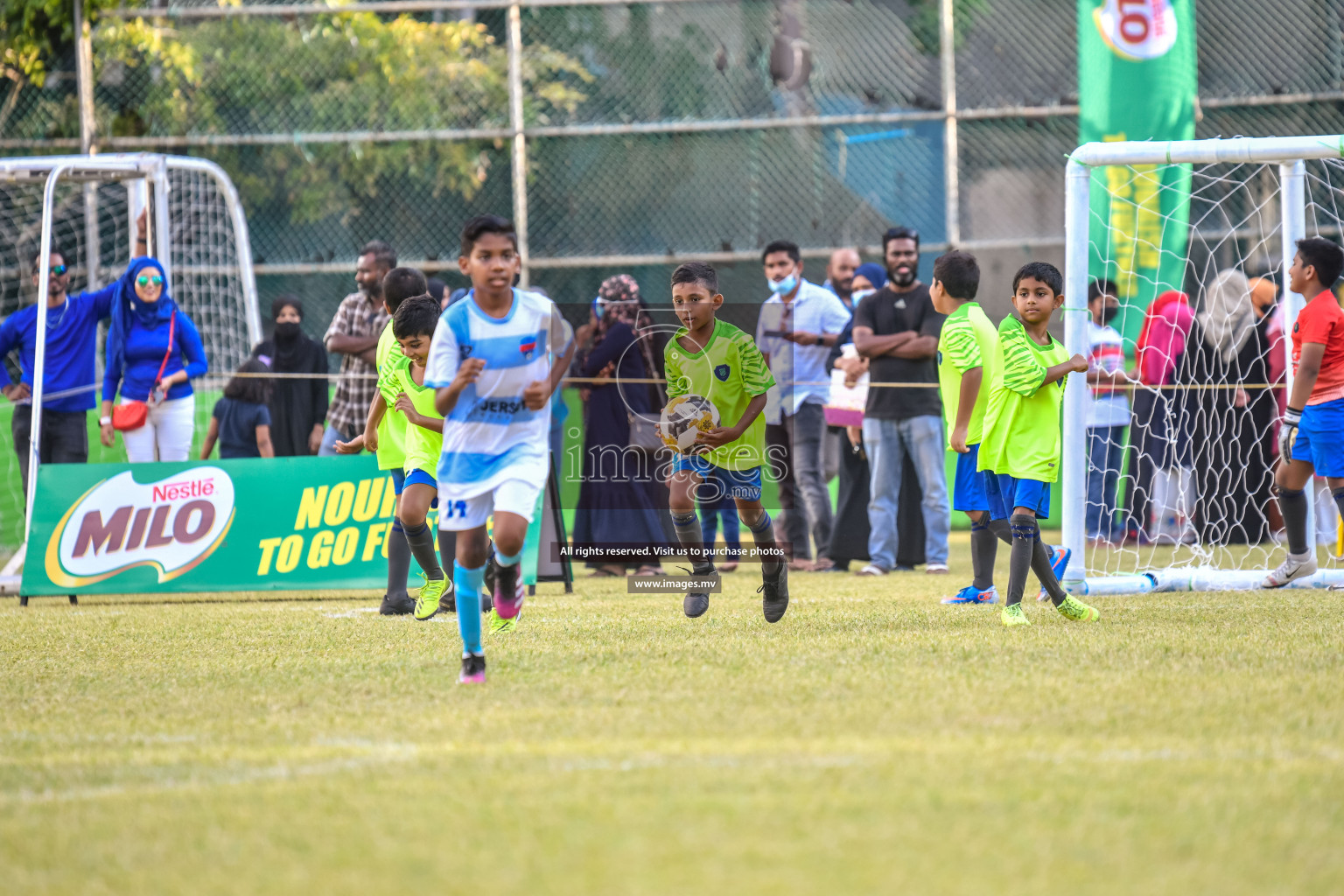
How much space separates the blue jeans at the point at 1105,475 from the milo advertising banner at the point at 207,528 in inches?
223

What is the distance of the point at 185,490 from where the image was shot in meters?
9.64

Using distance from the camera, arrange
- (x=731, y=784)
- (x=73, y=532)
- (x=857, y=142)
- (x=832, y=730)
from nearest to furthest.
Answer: (x=731, y=784) < (x=832, y=730) < (x=73, y=532) < (x=857, y=142)

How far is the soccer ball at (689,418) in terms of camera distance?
23.8 ft

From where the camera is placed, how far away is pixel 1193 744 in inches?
165

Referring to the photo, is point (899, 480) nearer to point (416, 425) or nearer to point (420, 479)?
point (420, 479)

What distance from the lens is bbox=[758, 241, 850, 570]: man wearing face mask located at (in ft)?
36.1

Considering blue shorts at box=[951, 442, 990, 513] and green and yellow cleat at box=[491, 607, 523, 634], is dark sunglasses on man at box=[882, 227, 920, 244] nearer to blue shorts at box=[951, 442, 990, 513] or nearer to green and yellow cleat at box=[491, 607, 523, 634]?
blue shorts at box=[951, 442, 990, 513]

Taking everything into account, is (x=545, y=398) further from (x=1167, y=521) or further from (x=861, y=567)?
(x=1167, y=521)

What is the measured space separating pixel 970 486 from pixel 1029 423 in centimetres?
75

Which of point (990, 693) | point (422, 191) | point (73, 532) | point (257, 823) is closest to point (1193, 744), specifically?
point (990, 693)

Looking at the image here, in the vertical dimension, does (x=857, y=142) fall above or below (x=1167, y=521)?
above

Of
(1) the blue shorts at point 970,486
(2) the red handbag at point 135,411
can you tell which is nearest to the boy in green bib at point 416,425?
(1) the blue shorts at point 970,486

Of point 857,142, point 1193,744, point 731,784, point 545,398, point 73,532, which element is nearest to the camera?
point 731,784

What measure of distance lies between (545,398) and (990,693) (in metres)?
1.94
